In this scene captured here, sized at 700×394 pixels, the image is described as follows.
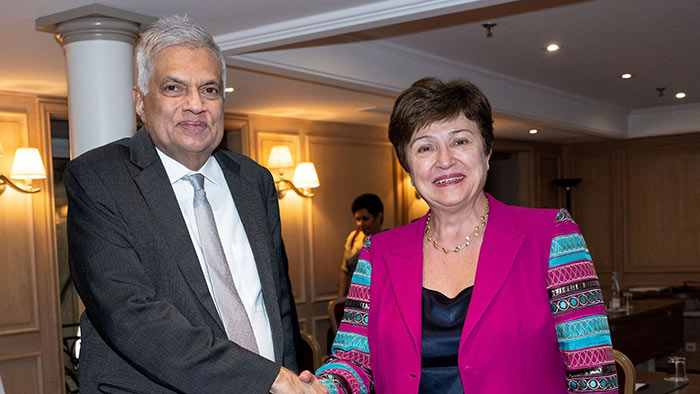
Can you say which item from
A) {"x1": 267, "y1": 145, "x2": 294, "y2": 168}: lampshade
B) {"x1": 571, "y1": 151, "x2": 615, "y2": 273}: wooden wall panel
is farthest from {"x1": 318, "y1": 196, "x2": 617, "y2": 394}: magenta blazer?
{"x1": 571, "y1": 151, "x2": 615, "y2": 273}: wooden wall panel

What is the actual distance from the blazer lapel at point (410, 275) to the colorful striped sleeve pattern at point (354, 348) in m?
0.10

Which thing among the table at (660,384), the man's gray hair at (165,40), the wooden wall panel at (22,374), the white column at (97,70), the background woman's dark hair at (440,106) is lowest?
the wooden wall panel at (22,374)

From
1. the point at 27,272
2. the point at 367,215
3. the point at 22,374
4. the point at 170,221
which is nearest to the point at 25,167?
the point at 27,272

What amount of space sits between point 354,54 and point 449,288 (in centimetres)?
406

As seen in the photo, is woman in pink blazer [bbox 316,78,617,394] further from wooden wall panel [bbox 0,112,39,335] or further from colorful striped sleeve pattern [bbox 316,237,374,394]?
wooden wall panel [bbox 0,112,39,335]

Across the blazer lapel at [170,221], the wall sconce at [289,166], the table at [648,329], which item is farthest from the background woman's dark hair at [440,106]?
the wall sconce at [289,166]

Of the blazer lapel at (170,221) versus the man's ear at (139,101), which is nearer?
the blazer lapel at (170,221)

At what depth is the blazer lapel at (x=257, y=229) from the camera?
1.89 meters

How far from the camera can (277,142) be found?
25.4ft

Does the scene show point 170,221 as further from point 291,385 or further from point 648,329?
point 648,329

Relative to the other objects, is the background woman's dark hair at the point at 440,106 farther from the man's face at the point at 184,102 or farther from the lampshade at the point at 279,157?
the lampshade at the point at 279,157

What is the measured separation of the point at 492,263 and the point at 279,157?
5791mm

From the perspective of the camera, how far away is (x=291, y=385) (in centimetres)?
179

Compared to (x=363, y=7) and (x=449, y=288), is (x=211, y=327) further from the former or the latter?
(x=363, y=7)
